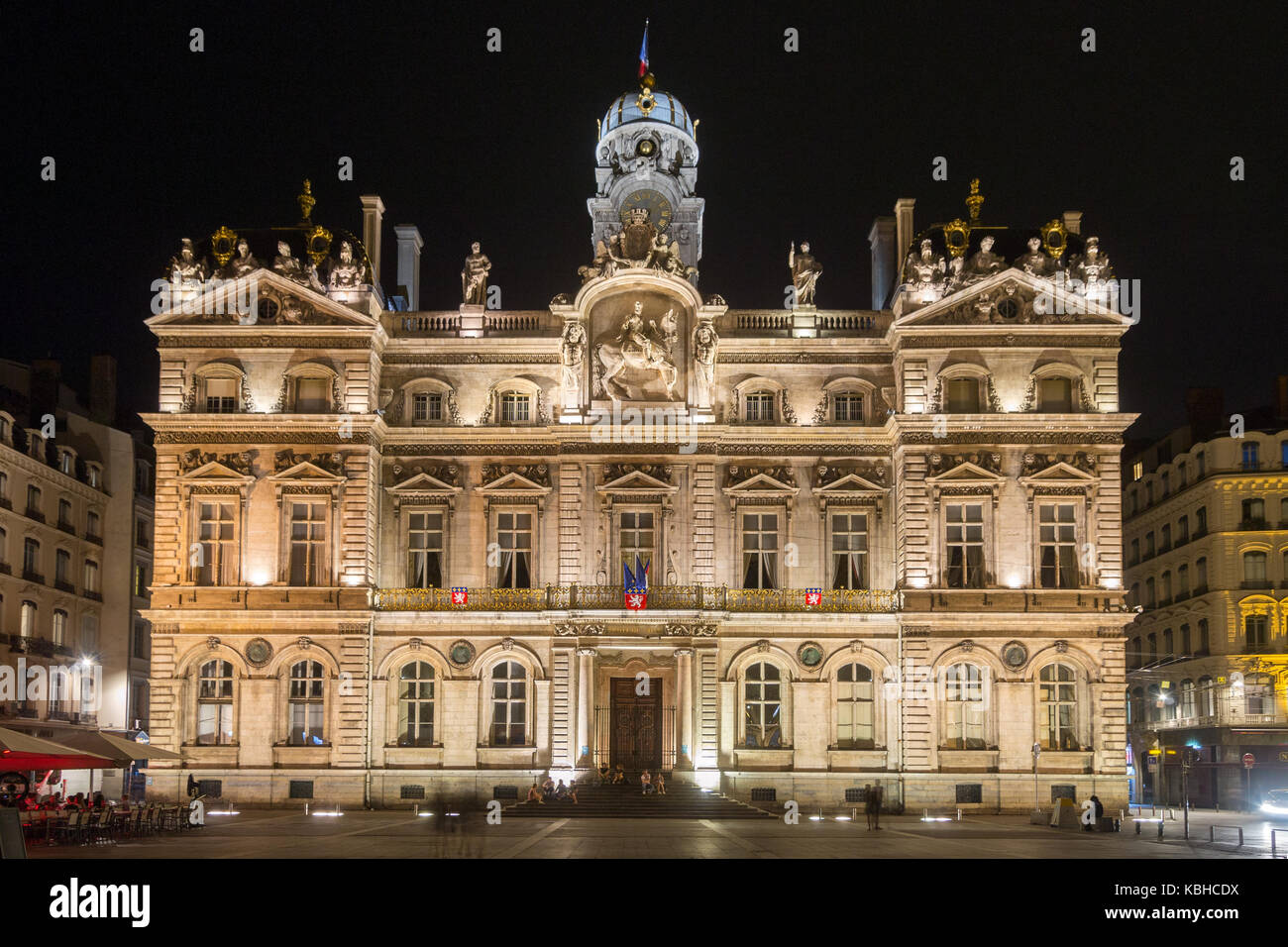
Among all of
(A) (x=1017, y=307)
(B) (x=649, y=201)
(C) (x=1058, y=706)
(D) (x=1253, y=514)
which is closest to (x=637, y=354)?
(A) (x=1017, y=307)

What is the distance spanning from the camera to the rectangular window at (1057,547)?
49.9 meters

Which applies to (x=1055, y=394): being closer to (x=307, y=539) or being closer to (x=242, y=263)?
(x=307, y=539)

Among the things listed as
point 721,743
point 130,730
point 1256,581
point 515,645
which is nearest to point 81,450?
point 130,730

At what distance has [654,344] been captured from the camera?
5138cm

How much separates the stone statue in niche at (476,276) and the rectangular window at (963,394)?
1642 centimetres

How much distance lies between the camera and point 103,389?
221 ft

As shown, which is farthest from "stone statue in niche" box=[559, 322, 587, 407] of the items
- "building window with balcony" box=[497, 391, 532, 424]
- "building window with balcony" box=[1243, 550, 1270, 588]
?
"building window with balcony" box=[1243, 550, 1270, 588]

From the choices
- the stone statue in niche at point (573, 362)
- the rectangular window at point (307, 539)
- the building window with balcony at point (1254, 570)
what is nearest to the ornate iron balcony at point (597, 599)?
the rectangular window at point (307, 539)

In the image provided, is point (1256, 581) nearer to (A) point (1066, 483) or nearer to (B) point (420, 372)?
(A) point (1066, 483)

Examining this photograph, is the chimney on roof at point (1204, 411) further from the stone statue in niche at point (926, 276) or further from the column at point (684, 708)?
the column at point (684, 708)

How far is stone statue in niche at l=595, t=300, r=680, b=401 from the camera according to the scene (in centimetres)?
5128

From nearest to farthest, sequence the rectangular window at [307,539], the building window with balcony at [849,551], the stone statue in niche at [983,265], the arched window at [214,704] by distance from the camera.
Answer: the arched window at [214,704]
the rectangular window at [307,539]
the stone statue in niche at [983,265]
the building window with balcony at [849,551]

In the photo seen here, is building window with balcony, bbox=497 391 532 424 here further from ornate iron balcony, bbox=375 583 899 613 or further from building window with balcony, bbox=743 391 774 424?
building window with balcony, bbox=743 391 774 424

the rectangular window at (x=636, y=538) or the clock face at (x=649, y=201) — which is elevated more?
the clock face at (x=649, y=201)
